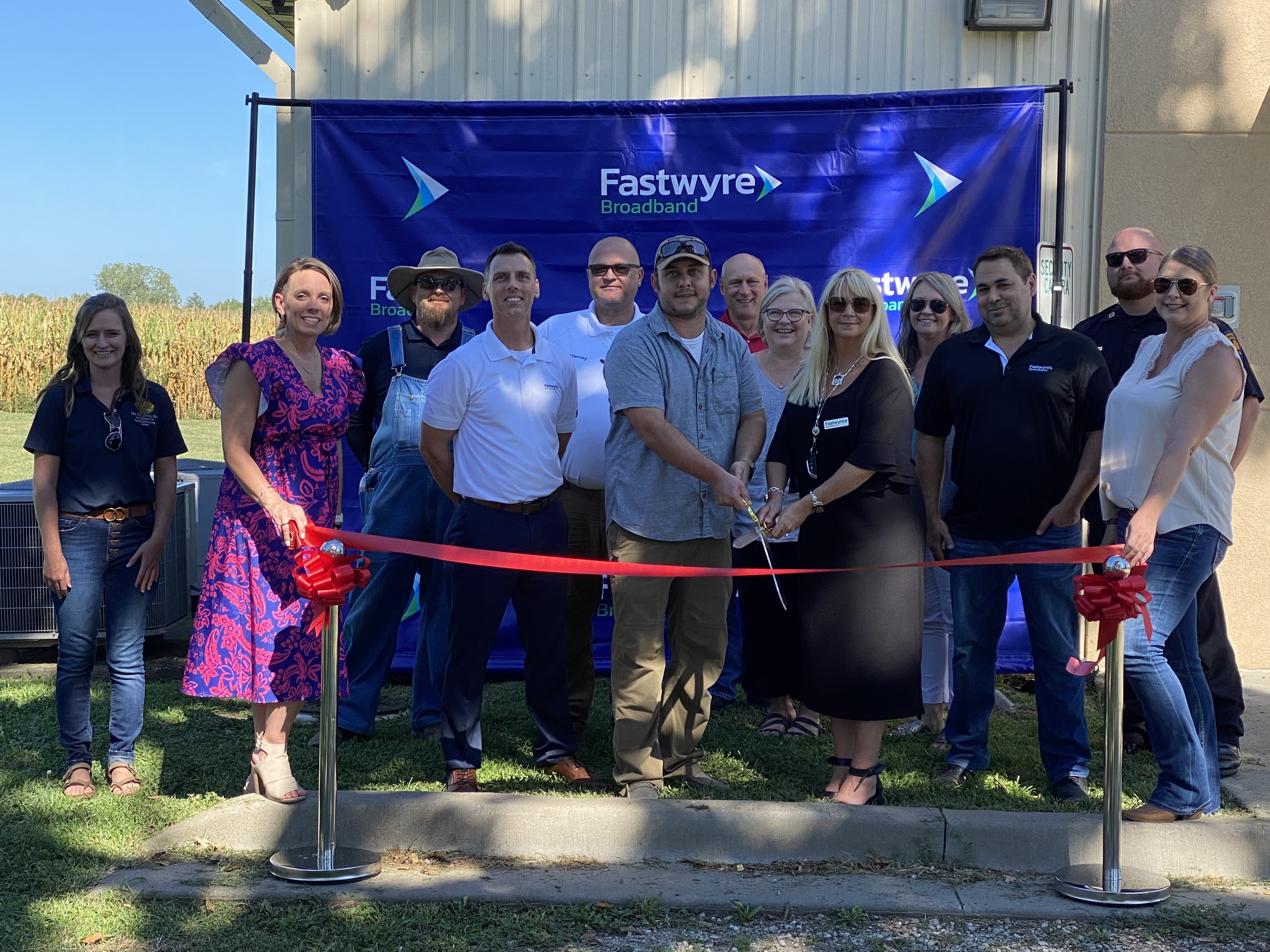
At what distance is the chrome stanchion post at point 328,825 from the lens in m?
3.81

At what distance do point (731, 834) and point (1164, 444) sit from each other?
2.02m

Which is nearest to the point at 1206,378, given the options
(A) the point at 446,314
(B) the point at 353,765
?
(A) the point at 446,314

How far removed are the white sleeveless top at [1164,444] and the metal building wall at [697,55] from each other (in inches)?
101

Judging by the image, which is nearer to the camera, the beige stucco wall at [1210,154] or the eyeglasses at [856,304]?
the eyeglasses at [856,304]

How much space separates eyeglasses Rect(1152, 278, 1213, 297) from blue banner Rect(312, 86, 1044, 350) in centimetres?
252

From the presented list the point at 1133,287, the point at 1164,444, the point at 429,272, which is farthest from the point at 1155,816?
the point at 429,272

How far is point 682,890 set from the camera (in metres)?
3.78

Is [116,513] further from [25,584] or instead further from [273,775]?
[25,584]

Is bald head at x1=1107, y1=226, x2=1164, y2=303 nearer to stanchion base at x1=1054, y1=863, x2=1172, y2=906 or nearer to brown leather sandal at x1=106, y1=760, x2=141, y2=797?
stanchion base at x1=1054, y1=863, x2=1172, y2=906

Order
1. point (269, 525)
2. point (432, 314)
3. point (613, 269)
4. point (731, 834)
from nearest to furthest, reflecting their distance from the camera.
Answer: point (731, 834), point (269, 525), point (613, 269), point (432, 314)

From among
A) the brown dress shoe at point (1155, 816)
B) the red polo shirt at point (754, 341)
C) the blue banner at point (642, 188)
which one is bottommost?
the brown dress shoe at point (1155, 816)

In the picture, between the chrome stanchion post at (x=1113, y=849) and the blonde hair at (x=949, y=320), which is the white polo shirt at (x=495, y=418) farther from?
the chrome stanchion post at (x=1113, y=849)

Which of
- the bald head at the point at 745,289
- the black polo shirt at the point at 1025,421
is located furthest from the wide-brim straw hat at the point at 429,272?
→ the black polo shirt at the point at 1025,421

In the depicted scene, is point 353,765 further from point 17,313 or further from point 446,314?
point 17,313
